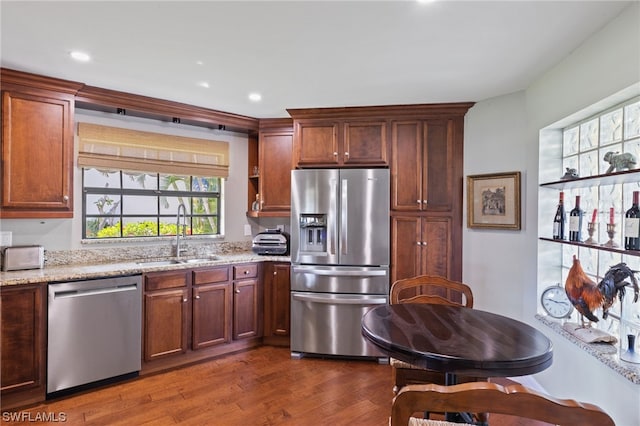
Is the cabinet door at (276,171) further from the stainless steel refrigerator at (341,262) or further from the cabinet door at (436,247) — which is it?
the cabinet door at (436,247)

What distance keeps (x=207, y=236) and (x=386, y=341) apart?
2847 millimetres

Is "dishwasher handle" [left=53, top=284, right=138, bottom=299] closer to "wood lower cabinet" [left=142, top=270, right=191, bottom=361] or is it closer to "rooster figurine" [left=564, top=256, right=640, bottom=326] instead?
"wood lower cabinet" [left=142, top=270, right=191, bottom=361]

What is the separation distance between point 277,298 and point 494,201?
7.51 ft

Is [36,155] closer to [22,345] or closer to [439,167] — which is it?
[22,345]

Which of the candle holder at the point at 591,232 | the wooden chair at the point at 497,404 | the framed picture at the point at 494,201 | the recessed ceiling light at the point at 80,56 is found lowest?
the wooden chair at the point at 497,404

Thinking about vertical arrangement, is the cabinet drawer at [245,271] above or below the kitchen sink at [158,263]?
below

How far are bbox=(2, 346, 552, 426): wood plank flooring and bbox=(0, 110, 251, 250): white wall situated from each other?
52.4 inches

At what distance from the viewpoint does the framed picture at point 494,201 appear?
296 cm

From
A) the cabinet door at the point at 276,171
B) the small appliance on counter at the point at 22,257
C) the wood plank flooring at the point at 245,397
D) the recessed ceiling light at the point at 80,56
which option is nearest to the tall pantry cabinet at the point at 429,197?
the wood plank flooring at the point at 245,397

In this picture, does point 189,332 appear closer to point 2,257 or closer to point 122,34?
point 2,257

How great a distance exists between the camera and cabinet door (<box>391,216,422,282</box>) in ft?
11.0

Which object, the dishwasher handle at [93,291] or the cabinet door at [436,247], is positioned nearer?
the dishwasher handle at [93,291]

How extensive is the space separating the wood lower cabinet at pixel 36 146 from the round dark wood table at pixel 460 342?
267cm

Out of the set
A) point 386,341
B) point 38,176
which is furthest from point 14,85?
point 386,341
